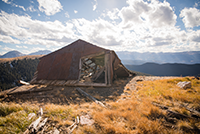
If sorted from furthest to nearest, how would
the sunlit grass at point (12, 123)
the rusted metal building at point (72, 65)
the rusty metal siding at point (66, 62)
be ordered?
the rusty metal siding at point (66, 62), the rusted metal building at point (72, 65), the sunlit grass at point (12, 123)

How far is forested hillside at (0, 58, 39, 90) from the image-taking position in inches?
2290

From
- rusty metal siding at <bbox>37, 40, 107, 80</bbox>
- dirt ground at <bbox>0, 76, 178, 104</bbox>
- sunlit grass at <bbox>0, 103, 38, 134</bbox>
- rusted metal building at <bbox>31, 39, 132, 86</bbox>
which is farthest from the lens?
rusty metal siding at <bbox>37, 40, 107, 80</bbox>

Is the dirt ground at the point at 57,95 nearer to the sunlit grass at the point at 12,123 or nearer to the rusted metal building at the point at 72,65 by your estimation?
the rusted metal building at the point at 72,65

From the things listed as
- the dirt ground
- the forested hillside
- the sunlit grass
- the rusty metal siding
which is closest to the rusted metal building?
the rusty metal siding

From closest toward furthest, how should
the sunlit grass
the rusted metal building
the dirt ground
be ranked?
the sunlit grass → the dirt ground → the rusted metal building

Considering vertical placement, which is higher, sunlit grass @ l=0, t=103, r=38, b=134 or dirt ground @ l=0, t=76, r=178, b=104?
sunlit grass @ l=0, t=103, r=38, b=134

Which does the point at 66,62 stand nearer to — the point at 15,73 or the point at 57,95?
the point at 57,95

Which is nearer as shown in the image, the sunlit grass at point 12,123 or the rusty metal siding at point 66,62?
the sunlit grass at point 12,123

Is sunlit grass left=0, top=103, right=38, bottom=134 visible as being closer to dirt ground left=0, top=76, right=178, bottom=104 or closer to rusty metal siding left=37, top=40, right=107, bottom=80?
dirt ground left=0, top=76, right=178, bottom=104

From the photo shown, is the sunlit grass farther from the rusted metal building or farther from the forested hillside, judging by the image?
the forested hillside

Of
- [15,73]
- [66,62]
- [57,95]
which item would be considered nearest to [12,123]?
[57,95]

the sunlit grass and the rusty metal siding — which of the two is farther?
the rusty metal siding

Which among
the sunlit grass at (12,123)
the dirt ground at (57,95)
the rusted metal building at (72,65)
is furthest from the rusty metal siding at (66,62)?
the sunlit grass at (12,123)

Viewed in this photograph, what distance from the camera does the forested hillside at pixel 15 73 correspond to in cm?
5817
